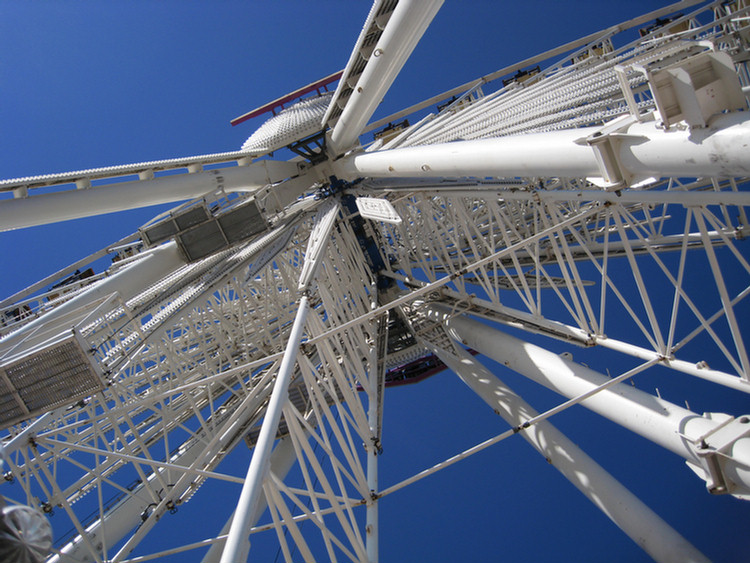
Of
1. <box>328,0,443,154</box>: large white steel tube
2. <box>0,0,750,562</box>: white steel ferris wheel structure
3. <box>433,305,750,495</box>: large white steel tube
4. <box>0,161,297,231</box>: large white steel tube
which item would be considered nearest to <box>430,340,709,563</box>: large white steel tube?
<box>0,0,750,562</box>: white steel ferris wheel structure

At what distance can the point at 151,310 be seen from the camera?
12.9 metres

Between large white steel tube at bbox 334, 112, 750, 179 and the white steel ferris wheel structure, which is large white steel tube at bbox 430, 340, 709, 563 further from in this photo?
large white steel tube at bbox 334, 112, 750, 179

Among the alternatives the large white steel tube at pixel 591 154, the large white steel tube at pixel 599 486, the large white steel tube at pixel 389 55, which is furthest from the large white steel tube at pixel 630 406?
the large white steel tube at pixel 389 55

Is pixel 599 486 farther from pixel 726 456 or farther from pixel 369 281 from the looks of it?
pixel 369 281

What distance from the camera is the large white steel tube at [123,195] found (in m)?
10.3

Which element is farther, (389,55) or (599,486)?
(599,486)

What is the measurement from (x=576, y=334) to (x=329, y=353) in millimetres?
5409

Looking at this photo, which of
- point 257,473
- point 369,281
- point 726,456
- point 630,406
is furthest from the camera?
point 369,281

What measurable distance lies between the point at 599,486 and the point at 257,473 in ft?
26.0

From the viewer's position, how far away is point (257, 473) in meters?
6.09

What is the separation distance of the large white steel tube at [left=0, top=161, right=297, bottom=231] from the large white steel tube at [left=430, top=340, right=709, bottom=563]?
8682mm

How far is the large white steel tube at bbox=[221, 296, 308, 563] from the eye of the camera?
5.32 m

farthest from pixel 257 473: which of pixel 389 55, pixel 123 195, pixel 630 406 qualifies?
pixel 123 195

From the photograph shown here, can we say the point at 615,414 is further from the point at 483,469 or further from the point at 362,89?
the point at 483,469
